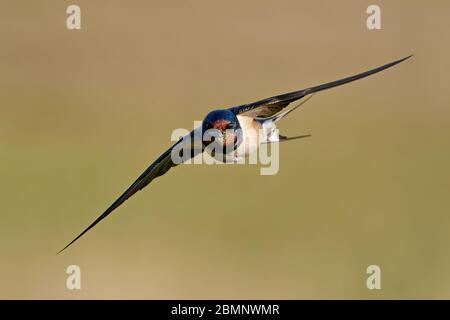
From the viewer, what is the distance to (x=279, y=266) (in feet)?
15.5

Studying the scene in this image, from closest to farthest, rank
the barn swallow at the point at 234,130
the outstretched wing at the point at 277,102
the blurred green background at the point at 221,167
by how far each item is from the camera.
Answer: the outstretched wing at the point at 277,102, the barn swallow at the point at 234,130, the blurred green background at the point at 221,167

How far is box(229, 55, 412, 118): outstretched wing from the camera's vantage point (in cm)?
270

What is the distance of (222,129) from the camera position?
10.2 feet

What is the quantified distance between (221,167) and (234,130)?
9.05ft

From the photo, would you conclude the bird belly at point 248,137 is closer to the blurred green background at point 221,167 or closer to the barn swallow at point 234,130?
the barn swallow at point 234,130

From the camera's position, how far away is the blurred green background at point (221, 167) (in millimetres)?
4641

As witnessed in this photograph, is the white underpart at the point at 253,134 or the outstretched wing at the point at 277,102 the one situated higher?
the outstretched wing at the point at 277,102

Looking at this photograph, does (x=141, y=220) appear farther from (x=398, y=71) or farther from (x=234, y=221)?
(x=398, y=71)

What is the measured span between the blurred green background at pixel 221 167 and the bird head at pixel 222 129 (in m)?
1.39

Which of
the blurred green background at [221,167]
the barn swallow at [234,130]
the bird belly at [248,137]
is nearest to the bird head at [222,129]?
the barn swallow at [234,130]

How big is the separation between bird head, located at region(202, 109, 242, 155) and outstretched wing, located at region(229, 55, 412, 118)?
0.08m

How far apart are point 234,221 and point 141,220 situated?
0.58 m

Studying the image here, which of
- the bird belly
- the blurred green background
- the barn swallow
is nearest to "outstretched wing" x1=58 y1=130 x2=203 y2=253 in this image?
the barn swallow

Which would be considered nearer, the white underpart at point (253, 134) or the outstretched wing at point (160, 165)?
the outstretched wing at point (160, 165)
